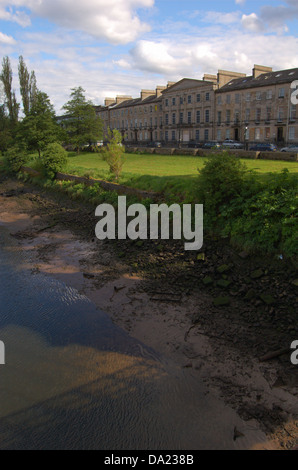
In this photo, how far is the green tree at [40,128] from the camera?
1510 inches

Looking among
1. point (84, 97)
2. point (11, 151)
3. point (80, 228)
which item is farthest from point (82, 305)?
point (84, 97)

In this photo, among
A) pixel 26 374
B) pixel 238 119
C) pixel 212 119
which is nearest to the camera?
pixel 26 374

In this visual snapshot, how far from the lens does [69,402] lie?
673 centimetres

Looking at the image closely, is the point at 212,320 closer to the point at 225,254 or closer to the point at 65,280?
the point at 225,254

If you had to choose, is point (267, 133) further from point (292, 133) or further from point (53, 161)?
point (53, 161)

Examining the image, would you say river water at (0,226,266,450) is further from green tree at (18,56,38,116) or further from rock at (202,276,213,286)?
green tree at (18,56,38,116)

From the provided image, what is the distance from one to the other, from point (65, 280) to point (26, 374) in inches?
194

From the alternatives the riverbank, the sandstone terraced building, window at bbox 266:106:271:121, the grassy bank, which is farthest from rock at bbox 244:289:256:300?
window at bbox 266:106:271:121

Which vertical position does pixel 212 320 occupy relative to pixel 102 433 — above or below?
above

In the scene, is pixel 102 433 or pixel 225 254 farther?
pixel 225 254

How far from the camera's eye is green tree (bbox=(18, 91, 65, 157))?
38.4m

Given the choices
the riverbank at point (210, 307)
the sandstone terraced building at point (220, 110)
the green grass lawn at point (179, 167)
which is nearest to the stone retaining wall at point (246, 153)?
the green grass lawn at point (179, 167)

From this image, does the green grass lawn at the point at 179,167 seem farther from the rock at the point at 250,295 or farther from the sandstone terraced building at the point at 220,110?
the sandstone terraced building at the point at 220,110

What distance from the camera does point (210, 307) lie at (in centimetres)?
967
